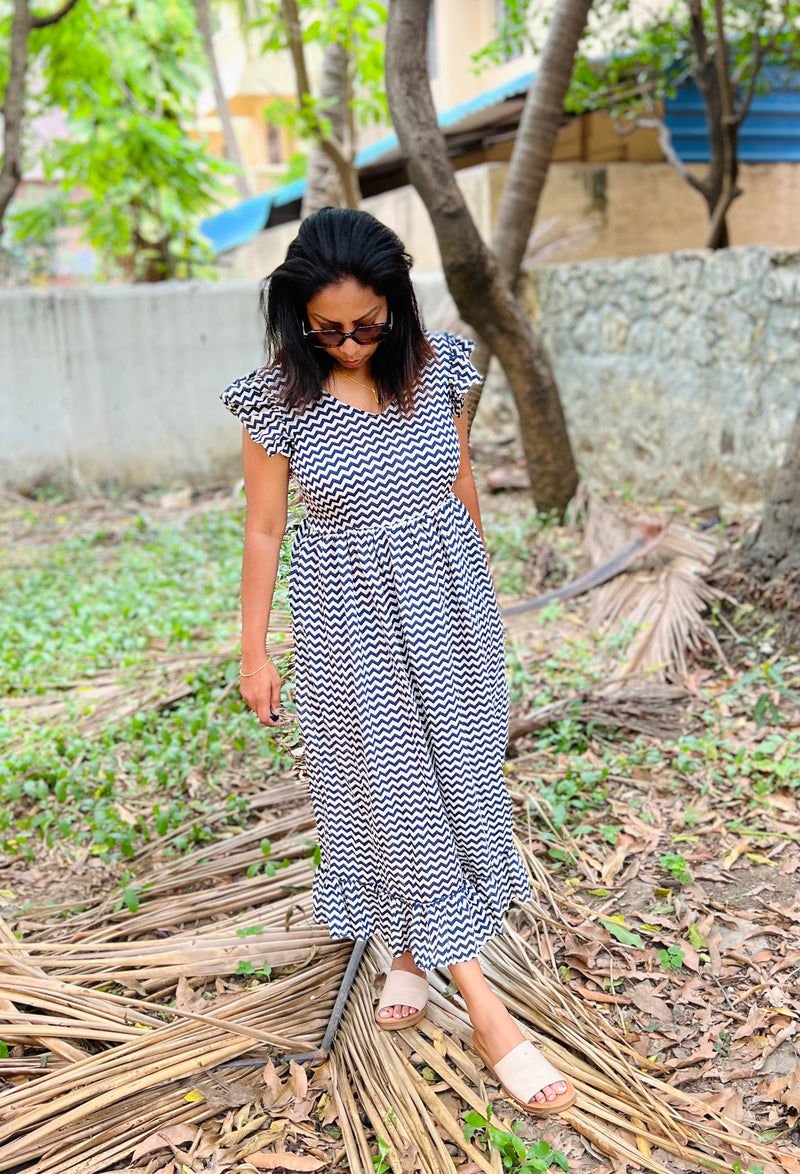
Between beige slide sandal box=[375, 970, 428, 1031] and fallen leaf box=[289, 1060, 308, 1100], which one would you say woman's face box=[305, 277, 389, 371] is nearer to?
beige slide sandal box=[375, 970, 428, 1031]

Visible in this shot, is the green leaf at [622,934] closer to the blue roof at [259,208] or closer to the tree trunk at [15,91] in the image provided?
the tree trunk at [15,91]

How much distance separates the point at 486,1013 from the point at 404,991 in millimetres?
229

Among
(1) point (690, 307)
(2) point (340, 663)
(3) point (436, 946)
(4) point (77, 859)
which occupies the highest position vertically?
(1) point (690, 307)

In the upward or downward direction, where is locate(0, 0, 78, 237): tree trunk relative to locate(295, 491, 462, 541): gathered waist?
upward

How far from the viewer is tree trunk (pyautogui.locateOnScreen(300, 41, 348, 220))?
6.54 metres

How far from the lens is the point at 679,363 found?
5.75m

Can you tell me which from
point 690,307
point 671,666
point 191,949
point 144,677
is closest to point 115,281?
point 690,307

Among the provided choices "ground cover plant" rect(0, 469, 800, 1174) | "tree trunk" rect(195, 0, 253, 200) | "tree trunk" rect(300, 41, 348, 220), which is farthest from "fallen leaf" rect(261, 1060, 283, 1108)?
"tree trunk" rect(195, 0, 253, 200)

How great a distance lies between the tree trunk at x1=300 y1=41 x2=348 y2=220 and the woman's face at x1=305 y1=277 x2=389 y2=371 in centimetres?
489

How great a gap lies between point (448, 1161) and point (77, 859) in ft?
5.03

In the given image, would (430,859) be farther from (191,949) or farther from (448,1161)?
(191,949)

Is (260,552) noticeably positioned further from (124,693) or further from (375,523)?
(124,693)

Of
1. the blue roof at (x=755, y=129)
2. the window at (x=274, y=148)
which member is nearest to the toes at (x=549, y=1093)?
the blue roof at (x=755, y=129)

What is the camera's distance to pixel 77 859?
2914mm
